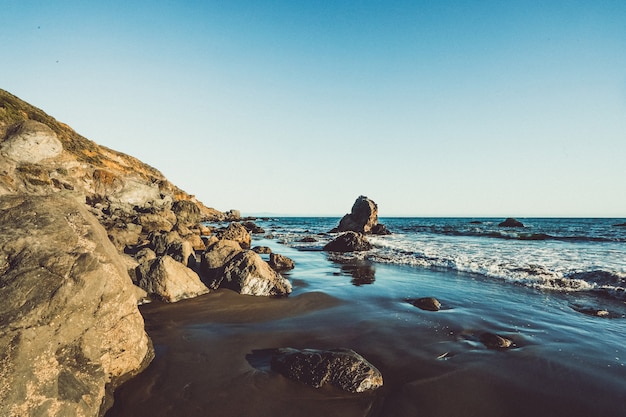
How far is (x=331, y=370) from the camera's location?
3.82 meters

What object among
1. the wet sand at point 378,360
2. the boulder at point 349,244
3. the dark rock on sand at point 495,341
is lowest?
the wet sand at point 378,360

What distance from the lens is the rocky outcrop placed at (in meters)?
37.4

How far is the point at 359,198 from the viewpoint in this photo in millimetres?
40969

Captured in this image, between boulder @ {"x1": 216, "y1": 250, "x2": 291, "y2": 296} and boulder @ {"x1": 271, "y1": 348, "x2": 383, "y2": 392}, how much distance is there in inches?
156

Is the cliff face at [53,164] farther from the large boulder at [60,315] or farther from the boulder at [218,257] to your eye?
the large boulder at [60,315]

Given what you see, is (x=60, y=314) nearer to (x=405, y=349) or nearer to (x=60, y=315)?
(x=60, y=315)

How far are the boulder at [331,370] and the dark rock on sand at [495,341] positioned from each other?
2.36m

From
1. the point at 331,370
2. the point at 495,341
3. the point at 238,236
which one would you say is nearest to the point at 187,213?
the point at 238,236

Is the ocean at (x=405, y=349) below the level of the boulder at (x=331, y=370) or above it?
below

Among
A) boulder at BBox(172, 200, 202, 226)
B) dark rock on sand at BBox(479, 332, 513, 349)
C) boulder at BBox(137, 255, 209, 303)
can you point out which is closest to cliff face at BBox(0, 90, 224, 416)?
boulder at BBox(137, 255, 209, 303)

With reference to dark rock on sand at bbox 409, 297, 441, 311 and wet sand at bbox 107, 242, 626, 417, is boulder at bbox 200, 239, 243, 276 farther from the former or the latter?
A: dark rock on sand at bbox 409, 297, 441, 311

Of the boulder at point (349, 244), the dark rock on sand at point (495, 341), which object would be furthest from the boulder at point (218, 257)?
the boulder at point (349, 244)

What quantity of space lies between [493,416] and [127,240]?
16179 mm

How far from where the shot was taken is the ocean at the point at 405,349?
11.2 ft
